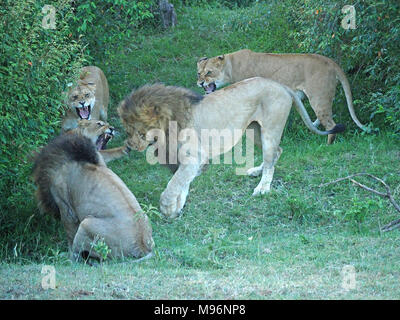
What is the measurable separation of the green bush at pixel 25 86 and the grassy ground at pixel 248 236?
0.54 metres

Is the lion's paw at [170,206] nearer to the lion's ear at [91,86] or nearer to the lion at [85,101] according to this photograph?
the lion at [85,101]

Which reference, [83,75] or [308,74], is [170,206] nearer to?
[83,75]

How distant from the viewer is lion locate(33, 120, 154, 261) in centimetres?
619

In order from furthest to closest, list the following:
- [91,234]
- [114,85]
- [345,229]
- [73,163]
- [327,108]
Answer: [114,85], [327,108], [345,229], [73,163], [91,234]

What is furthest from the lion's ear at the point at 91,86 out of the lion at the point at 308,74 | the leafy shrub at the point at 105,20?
the lion at the point at 308,74

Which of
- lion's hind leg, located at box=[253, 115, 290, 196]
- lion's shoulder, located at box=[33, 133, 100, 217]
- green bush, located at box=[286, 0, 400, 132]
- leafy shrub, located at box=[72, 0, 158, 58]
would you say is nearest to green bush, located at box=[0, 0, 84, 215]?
lion's shoulder, located at box=[33, 133, 100, 217]

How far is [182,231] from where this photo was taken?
743cm

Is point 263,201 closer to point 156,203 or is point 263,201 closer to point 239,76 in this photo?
point 156,203

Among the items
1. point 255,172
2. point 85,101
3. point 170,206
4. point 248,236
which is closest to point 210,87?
point 85,101

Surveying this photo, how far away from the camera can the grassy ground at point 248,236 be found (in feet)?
16.9

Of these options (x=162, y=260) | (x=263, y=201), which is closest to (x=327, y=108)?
(x=263, y=201)

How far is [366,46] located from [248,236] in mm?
3400

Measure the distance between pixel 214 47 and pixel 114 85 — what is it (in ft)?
6.90

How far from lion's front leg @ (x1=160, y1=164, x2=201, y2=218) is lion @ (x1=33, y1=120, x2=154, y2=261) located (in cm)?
95
